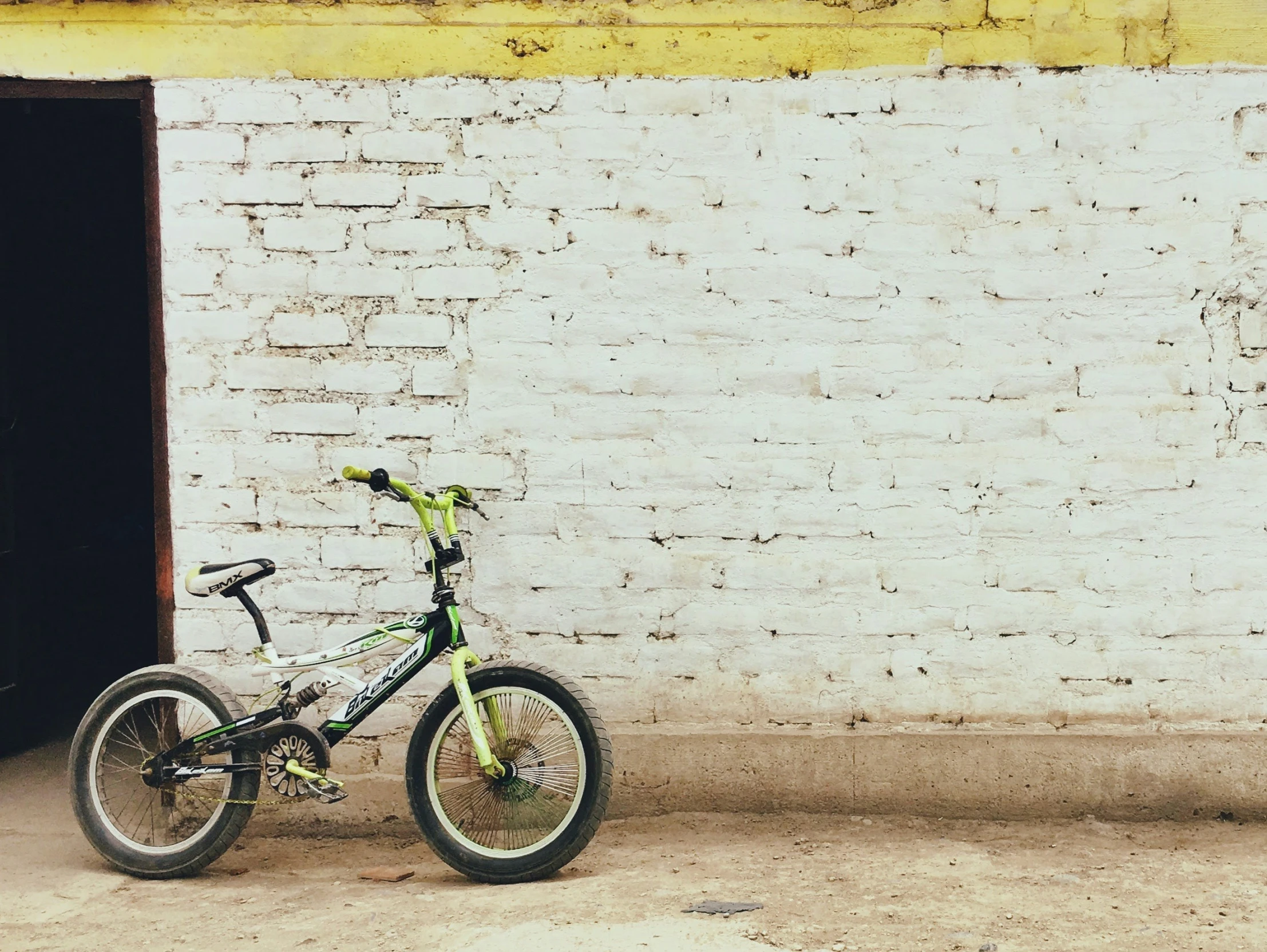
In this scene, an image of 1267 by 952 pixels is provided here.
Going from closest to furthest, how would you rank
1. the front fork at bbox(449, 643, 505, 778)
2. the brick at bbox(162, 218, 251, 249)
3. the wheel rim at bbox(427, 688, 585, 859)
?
the front fork at bbox(449, 643, 505, 778), the wheel rim at bbox(427, 688, 585, 859), the brick at bbox(162, 218, 251, 249)

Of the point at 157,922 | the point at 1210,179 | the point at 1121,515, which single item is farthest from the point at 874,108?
the point at 157,922

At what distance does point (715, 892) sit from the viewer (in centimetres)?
343

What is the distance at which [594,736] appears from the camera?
3.49 meters

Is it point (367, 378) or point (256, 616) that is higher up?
point (367, 378)

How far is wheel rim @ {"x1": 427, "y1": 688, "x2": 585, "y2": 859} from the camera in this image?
11.6ft

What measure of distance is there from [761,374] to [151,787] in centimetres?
244

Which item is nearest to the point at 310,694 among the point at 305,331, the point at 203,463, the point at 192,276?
the point at 203,463

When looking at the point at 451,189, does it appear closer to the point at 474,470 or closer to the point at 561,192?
the point at 561,192

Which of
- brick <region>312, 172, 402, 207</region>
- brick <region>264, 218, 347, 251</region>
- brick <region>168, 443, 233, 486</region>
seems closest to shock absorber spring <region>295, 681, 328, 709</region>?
brick <region>168, 443, 233, 486</region>

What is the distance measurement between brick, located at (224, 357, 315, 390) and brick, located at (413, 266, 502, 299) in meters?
0.47

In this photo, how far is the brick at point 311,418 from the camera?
3.98m

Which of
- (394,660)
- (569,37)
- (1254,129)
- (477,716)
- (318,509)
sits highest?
(569,37)

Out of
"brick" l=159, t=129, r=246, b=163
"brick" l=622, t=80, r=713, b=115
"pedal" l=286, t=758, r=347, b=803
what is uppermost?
"brick" l=622, t=80, r=713, b=115

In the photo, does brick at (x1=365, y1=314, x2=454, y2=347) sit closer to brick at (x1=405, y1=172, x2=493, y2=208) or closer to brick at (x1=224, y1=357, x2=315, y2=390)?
brick at (x1=224, y1=357, x2=315, y2=390)
